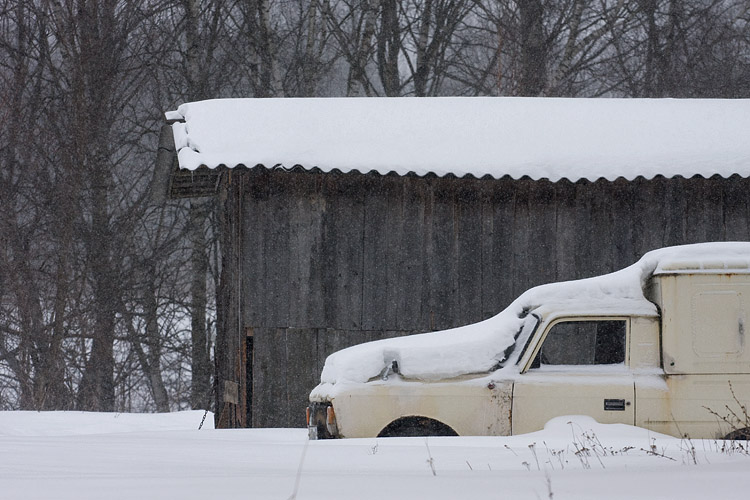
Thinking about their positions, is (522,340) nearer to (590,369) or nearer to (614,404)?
(590,369)

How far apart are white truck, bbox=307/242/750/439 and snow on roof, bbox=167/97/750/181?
3058 millimetres

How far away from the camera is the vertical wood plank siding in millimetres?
10953

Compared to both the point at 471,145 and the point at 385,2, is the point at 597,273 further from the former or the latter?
the point at 385,2

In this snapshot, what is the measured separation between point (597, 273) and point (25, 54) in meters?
15.2

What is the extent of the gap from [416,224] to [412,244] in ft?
0.80

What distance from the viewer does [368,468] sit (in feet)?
16.2

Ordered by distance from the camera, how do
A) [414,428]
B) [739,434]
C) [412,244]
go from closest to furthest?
[739,434] → [414,428] → [412,244]

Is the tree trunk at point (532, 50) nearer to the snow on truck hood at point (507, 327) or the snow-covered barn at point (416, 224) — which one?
the snow-covered barn at point (416, 224)

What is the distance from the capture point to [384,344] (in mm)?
7836

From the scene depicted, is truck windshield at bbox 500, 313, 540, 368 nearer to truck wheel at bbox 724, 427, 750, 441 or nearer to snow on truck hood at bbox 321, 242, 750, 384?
snow on truck hood at bbox 321, 242, 750, 384

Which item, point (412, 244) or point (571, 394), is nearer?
point (571, 394)

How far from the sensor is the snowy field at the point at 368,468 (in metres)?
3.90

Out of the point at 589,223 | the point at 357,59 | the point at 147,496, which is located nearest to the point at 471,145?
the point at 589,223

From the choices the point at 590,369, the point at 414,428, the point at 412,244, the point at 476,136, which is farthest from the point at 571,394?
the point at 476,136
